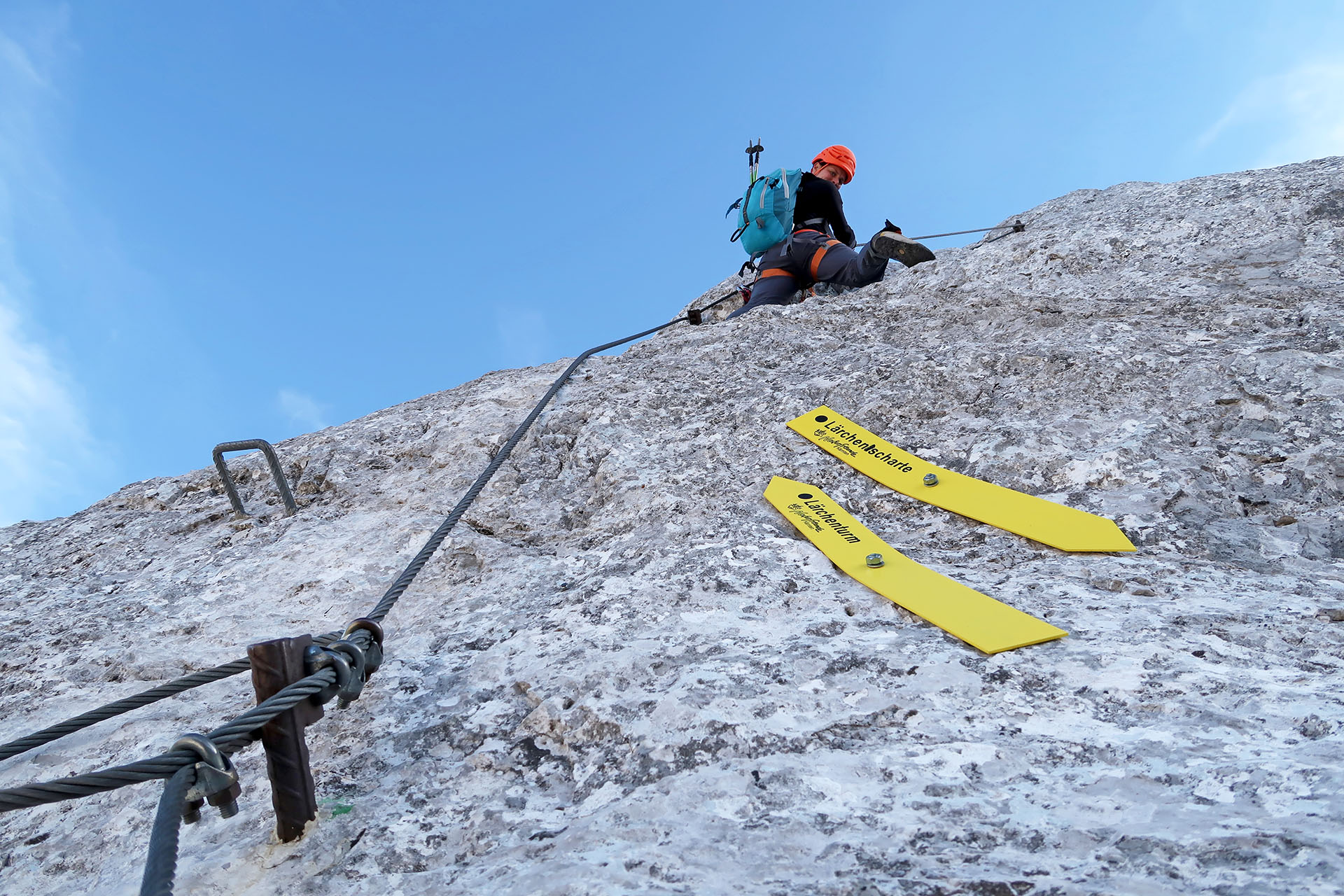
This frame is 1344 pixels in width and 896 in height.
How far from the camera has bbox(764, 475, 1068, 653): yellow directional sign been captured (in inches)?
80.4

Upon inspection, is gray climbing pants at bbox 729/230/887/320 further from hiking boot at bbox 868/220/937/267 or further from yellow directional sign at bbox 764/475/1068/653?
yellow directional sign at bbox 764/475/1068/653

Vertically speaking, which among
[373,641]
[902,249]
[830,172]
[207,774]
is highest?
[830,172]

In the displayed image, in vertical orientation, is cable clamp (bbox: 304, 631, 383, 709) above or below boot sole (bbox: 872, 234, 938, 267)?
below

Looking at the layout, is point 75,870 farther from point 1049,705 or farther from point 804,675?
point 1049,705

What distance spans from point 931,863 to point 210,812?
1.57m

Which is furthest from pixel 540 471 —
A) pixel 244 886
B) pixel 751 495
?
pixel 244 886

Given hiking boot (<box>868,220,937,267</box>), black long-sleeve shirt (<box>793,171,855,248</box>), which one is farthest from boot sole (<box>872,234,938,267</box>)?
black long-sleeve shirt (<box>793,171,855,248</box>)

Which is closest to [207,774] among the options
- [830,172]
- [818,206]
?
[818,206]

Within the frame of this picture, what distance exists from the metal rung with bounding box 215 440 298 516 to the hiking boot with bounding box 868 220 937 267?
4128mm

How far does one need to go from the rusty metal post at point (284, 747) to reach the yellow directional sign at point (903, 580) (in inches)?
62.8

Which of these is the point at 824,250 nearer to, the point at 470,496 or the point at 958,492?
the point at 958,492

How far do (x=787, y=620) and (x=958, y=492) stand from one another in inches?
40.1

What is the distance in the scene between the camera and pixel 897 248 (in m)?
5.54

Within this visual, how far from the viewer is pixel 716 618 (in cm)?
232
